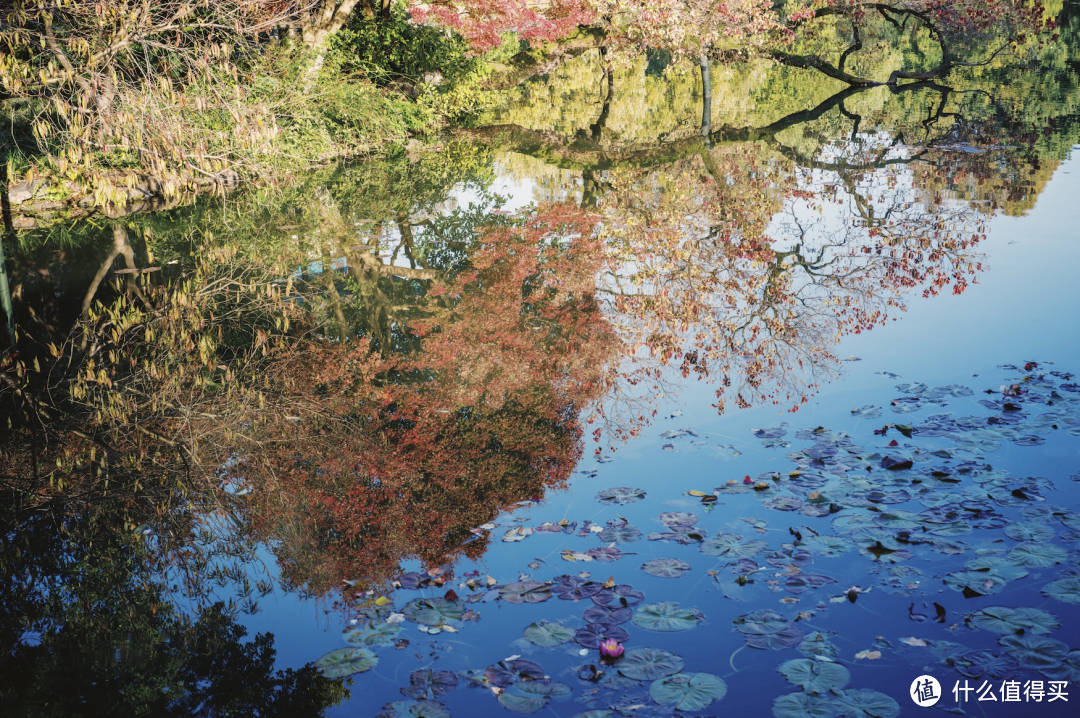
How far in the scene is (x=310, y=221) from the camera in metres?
11.0

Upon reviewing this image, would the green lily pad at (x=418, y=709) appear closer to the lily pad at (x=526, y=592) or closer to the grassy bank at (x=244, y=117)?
the lily pad at (x=526, y=592)

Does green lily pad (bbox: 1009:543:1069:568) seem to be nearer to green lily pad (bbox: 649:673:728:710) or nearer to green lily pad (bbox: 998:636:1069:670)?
green lily pad (bbox: 998:636:1069:670)

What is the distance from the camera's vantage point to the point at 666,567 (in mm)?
4000

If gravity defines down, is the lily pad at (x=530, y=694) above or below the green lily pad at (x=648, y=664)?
below

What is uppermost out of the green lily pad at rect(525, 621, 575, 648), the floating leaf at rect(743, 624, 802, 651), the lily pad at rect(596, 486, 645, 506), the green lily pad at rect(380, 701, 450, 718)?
the lily pad at rect(596, 486, 645, 506)

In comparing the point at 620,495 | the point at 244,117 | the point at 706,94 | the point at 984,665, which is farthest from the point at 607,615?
the point at 706,94

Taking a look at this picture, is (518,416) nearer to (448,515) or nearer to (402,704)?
(448,515)

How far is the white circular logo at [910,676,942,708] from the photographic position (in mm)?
3051

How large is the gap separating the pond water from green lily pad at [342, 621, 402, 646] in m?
0.02

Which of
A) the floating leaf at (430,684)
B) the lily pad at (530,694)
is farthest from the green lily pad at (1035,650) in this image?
the floating leaf at (430,684)

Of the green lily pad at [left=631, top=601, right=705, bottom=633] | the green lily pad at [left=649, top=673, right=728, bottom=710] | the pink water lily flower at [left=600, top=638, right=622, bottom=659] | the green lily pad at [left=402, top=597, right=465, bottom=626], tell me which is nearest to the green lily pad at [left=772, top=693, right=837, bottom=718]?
the green lily pad at [left=649, top=673, right=728, bottom=710]

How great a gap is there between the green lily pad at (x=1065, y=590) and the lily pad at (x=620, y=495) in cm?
201

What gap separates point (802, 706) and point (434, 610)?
1673mm

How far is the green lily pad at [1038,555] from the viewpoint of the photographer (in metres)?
3.82
